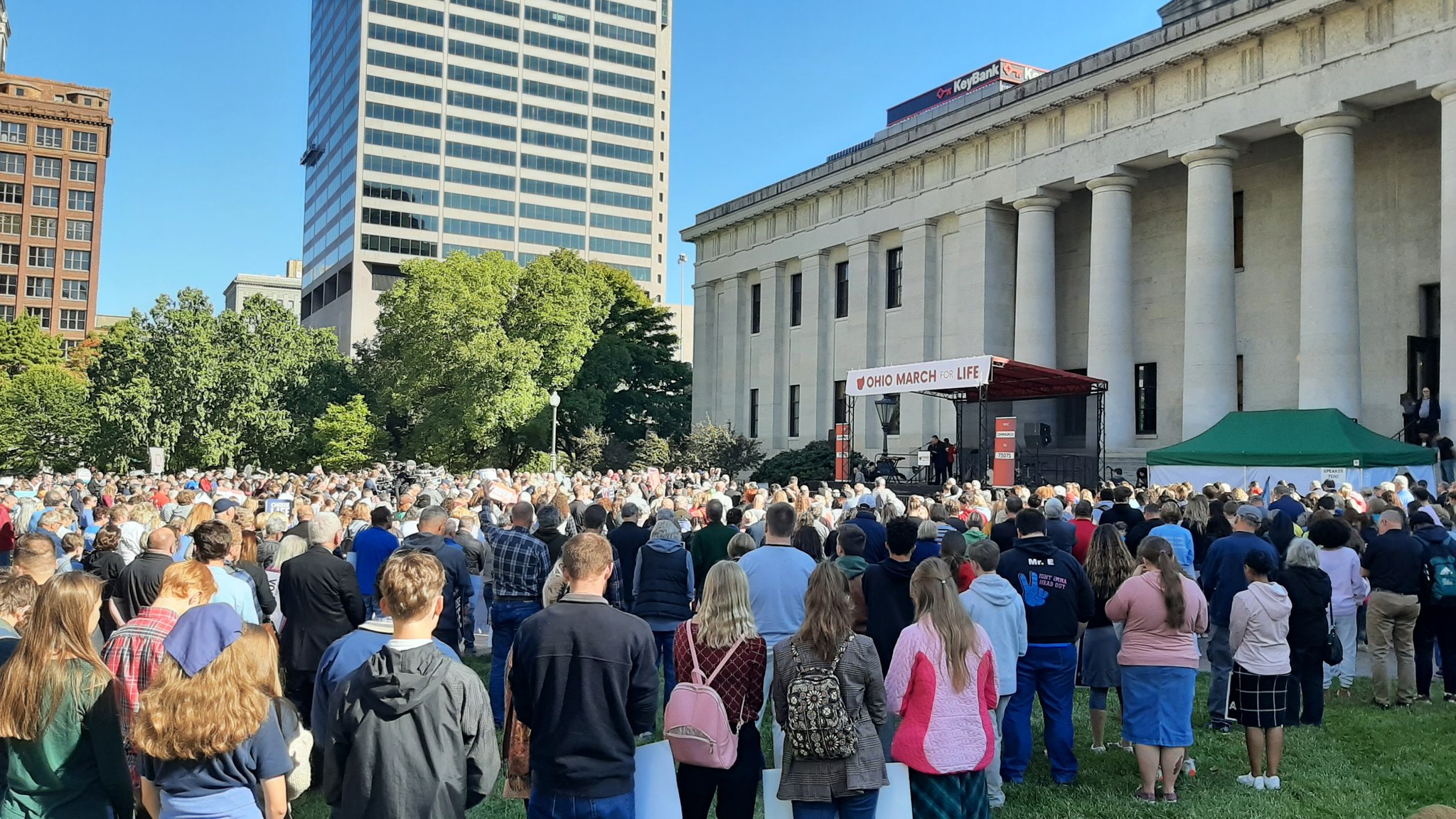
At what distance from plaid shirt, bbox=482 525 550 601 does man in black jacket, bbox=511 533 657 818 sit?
4535mm

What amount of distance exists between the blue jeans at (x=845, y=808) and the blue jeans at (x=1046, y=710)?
120 inches

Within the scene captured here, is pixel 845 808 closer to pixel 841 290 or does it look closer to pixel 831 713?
pixel 831 713

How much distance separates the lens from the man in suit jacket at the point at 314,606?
7523mm

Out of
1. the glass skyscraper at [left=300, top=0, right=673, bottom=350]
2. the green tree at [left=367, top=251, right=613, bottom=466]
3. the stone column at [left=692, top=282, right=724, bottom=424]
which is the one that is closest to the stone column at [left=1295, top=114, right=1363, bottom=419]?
the stone column at [left=692, top=282, right=724, bottom=424]

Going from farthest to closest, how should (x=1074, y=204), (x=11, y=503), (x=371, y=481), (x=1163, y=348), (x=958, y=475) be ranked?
(x=1074, y=204) → (x=1163, y=348) → (x=958, y=475) → (x=371, y=481) → (x=11, y=503)

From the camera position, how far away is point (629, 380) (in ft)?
189

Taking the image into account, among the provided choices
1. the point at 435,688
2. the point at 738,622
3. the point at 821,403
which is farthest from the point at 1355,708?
the point at 821,403

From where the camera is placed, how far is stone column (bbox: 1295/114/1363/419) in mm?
25156

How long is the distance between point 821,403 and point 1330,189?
22.0 m

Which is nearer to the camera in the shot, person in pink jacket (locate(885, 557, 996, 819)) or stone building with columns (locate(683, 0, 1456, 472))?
person in pink jacket (locate(885, 557, 996, 819))

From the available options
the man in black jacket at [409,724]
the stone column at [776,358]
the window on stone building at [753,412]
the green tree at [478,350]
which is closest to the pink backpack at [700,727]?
the man in black jacket at [409,724]

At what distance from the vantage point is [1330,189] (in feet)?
83.8

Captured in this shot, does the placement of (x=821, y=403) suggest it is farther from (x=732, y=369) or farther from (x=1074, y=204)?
(x=1074, y=204)

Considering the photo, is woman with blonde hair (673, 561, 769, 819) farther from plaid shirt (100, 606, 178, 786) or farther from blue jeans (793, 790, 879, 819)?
plaid shirt (100, 606, 178, 786)
